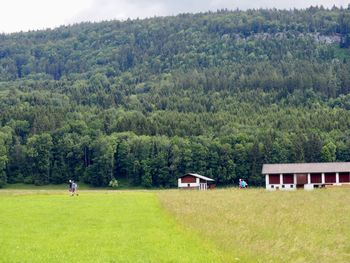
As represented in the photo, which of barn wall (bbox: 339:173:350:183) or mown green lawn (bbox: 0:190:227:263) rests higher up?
barn wall (bbox: 339:173:350:183)

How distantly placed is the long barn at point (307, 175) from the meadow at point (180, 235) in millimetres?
56436

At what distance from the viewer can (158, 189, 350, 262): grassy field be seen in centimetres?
2264

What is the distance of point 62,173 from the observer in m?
131

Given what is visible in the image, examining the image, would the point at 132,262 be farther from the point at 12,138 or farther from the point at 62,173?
the point at 12,138

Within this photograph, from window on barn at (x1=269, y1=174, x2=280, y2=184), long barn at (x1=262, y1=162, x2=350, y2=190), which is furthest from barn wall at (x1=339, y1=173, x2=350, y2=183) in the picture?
window on barn at (x1=269, y1=174, x2=280, y2=184)

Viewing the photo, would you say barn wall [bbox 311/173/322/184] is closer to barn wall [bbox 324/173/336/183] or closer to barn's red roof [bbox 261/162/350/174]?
barn wall [bbox 324/173/336/183]

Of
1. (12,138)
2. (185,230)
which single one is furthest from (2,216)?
(12,138)

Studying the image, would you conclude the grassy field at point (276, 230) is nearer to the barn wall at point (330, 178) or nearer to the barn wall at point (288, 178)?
the barn wall at point (330, 178)

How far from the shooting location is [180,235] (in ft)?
91.3

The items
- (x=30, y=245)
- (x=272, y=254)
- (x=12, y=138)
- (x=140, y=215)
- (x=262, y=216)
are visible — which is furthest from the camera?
(x=12, y=138)

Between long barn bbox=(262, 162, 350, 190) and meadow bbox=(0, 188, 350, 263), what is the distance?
185 feet

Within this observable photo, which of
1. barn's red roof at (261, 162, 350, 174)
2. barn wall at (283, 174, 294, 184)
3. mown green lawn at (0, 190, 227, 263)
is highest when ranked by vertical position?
barn's red roof at (261, 162, 350, 174)

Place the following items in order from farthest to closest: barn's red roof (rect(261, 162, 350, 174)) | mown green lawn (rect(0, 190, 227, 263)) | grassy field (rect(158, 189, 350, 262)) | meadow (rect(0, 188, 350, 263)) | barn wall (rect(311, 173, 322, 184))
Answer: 1. barn wall (rect(311, 173, 322, 184))
2. barn's red roof (rect(261, 162, 350, 174))
3. grassy field (rect(158, 189, 350, 262))
4. meadow (rect(0, 188, 350, 263))
5. mown green lawn (rect(0, 190, 227, 263))

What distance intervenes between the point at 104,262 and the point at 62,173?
112 metres
